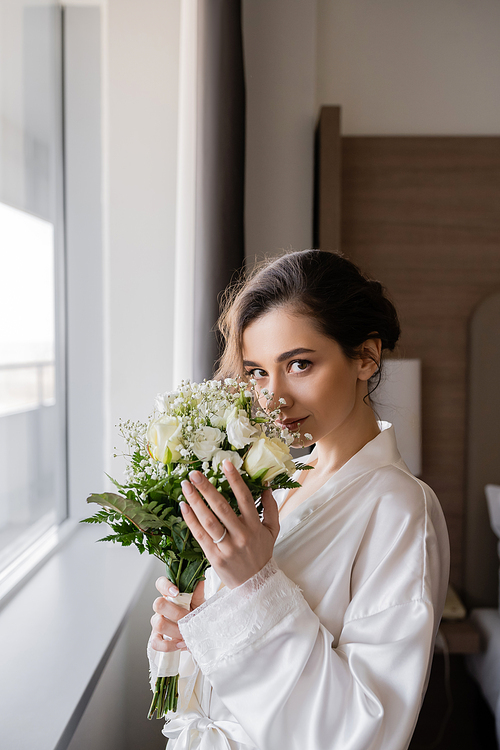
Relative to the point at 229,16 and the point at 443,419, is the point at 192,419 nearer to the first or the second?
the point at 229,16

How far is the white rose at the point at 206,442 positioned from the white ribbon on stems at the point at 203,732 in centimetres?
56

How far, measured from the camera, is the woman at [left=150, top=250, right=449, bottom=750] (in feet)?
2.59

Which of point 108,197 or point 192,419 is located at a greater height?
point 108,197

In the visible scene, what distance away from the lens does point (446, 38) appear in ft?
7.88

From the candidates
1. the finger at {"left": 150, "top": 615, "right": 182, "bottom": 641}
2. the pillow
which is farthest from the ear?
the pillow

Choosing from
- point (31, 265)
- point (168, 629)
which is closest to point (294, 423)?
point (168, 629)

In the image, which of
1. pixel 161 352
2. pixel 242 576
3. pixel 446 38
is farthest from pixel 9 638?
pixel 446 38

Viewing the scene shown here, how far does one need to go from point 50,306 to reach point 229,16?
117 centimetres

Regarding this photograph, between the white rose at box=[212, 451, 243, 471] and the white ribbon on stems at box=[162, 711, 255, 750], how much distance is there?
21.3 inches

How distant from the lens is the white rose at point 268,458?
0.75m

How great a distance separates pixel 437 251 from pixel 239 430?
1.96 meters

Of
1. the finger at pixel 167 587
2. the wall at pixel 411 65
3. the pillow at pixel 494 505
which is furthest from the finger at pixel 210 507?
the wall at pixel 411 65

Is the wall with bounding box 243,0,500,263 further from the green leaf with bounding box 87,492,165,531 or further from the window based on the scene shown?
the green leaf with bounding box 87,492,165,531

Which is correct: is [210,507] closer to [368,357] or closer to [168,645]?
[168,645]
